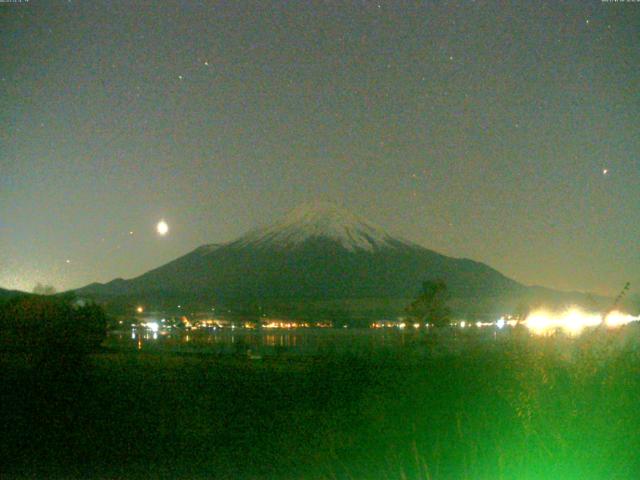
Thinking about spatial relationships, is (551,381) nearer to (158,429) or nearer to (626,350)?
(626,350)

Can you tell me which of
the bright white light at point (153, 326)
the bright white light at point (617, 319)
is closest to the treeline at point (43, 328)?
the bright white light at point (617, 319)

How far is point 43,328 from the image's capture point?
79.7 ft

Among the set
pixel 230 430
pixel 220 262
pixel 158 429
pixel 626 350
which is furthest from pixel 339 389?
pixel 220 262

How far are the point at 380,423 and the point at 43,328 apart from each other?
1367cm

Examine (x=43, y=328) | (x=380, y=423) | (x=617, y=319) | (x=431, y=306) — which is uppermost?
(x=431, y=306)

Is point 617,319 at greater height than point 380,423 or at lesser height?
greater

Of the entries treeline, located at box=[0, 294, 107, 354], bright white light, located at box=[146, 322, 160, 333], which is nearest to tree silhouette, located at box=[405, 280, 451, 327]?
treeline, located at box=[0, 294, 107, 354]

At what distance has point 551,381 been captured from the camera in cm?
1102

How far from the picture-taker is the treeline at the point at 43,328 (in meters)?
23.0

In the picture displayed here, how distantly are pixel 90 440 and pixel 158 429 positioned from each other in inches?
59.5

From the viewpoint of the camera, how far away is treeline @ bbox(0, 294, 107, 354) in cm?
2303

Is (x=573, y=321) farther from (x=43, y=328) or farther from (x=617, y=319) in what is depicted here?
(x=43, y=328)

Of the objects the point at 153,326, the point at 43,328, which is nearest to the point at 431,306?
the point at 43,328

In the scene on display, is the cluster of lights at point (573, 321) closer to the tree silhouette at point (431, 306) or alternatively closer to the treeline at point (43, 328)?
the treeline at point (43, 328)
